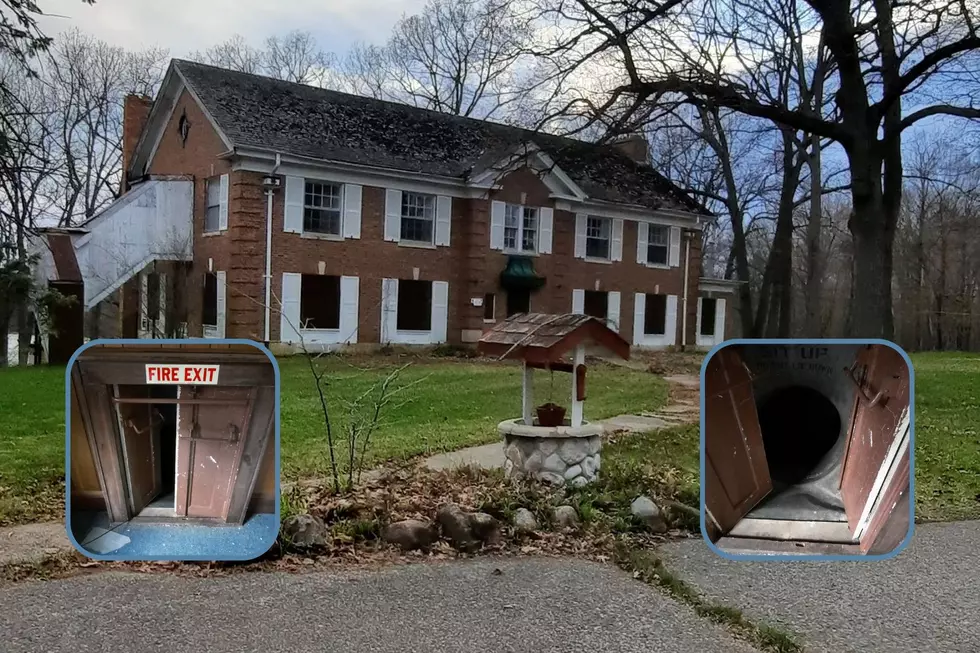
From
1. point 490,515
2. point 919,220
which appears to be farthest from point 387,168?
point 919,220

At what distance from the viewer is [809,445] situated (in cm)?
210

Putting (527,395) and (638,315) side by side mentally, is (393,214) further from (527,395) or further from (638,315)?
(527,395)

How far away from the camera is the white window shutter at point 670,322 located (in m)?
28.1

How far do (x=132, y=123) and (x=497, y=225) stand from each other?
11.5 meters

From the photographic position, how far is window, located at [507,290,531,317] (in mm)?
24373

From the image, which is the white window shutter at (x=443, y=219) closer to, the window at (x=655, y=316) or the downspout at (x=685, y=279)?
the window at (x=655, y=316)

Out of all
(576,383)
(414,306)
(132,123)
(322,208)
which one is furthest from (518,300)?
(576,383)

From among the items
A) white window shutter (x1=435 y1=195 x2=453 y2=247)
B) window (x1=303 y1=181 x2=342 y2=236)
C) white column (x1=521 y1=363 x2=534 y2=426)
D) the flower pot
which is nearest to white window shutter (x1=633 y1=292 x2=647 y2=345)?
white window shutter (x1=435 y1=195 x2=453 y2=247)

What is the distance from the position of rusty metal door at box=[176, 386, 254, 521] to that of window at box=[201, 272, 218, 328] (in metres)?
19.1

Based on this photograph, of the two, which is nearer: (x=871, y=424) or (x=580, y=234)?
(x=871, y=424)

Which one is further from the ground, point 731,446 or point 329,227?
point 329,227

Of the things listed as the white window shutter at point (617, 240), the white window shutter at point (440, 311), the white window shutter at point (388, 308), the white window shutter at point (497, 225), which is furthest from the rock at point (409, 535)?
the white window shutter at point (617, 240)

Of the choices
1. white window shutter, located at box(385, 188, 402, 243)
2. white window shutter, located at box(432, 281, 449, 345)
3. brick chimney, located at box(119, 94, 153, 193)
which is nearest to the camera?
white window shutter, located at box(385, 188, 402, 243)

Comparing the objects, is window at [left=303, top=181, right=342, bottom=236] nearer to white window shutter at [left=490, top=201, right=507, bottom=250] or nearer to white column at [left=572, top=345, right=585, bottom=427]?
white window shutter at [left=490, top=201, right=507, bottom=250]
